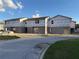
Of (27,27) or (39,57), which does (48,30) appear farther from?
(39,57)

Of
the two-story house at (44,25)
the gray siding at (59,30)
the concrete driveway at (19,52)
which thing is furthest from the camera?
the two-story house at (44,25)

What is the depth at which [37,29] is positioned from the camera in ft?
206

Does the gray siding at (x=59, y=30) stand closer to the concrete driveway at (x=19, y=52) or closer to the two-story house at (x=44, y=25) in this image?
the two-story house at (x=44, y=25)

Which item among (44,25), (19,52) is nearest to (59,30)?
(44,25)

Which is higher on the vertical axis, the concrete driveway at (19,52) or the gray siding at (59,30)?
the gray siding at (59,30)

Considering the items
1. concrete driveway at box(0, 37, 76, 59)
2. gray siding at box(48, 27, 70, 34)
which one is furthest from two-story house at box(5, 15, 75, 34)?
concrete driveway at box(0, 37, 76, 59)

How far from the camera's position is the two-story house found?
57.0 m

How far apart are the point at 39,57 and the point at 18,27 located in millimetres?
56787

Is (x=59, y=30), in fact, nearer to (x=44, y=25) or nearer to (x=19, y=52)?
(x=44, y=25)

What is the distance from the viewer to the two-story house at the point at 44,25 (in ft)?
187

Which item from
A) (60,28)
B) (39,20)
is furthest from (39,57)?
(39,20)

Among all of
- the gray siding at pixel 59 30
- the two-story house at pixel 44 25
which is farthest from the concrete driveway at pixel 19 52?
the two-story house at pixel 44 25

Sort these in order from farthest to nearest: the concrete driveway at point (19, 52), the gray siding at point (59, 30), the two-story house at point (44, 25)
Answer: the two-story house at point (44, 25) < the gray siding at point (59, 30) < the concrete driveway at point (19, 52)

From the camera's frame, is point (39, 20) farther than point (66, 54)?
Yes
